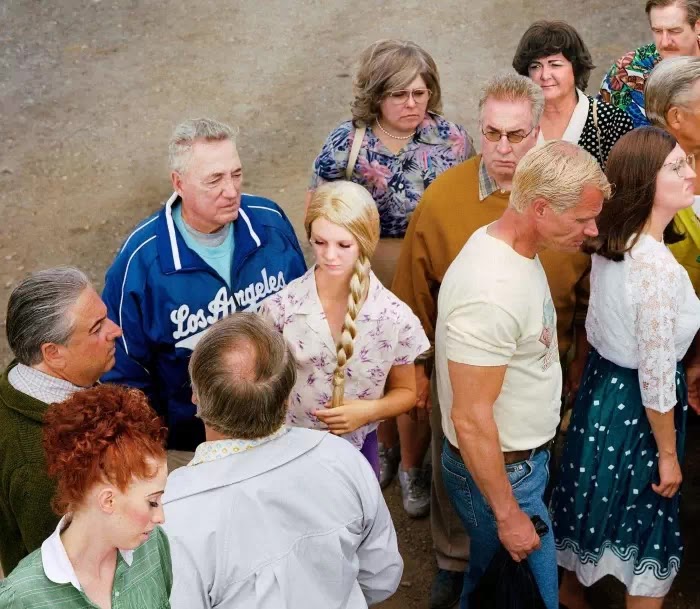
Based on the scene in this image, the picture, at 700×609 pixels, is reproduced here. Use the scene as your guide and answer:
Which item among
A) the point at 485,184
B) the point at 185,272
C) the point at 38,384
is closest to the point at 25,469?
the point at 38,384

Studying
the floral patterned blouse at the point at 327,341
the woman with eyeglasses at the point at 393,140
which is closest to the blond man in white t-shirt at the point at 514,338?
the floral patterned blouse at the point at 327,341

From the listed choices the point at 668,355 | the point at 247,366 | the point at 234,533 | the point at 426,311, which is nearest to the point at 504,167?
the point at 426,311

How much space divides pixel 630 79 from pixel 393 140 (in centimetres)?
150

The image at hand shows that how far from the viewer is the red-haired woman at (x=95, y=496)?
199 cm

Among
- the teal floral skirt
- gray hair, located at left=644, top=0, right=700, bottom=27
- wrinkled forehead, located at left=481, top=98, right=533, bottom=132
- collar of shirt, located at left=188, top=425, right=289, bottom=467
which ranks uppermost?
gray hair, located at left=644, top=0, right=700, bottom=27

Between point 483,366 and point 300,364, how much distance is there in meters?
0.67

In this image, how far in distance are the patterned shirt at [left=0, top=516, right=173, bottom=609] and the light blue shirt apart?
54.4 inches

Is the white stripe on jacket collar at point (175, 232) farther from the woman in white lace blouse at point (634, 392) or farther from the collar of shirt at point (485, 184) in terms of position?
the woman in white lace blouse at point (634, 392)

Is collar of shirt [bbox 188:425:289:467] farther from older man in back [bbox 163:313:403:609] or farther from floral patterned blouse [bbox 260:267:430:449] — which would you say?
floral patterned blouse [bbox 260:267:430:449]

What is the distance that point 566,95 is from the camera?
4.27 metres

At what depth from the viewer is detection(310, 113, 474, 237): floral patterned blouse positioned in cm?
397

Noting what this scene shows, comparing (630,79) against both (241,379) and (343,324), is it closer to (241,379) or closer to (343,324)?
(343,324)

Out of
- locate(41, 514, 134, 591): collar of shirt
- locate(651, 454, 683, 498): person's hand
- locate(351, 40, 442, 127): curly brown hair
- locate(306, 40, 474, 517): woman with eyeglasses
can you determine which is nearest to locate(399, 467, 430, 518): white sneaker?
locate(306, 40, 474, 517): woman with eyeglasses

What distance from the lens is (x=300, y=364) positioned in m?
3.07
